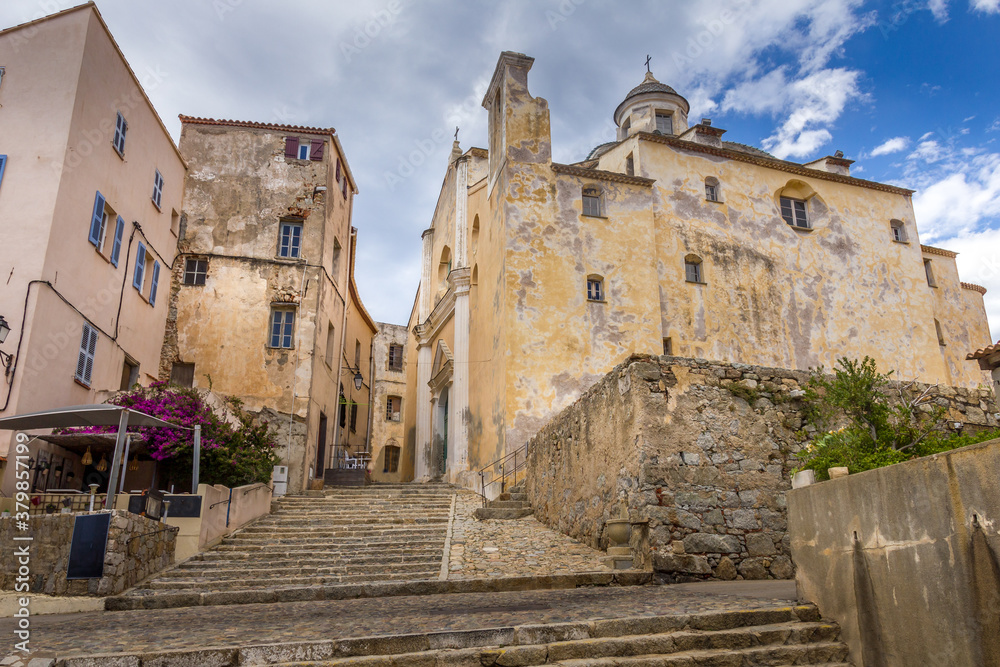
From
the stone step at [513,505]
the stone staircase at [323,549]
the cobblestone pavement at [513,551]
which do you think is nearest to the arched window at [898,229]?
the stone step at [513,505]

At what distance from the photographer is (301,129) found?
22312mm

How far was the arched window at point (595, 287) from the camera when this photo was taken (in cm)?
1967

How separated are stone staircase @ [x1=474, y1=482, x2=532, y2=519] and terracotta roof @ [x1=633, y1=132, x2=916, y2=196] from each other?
1240 cm

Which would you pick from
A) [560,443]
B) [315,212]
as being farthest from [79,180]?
[560,443]

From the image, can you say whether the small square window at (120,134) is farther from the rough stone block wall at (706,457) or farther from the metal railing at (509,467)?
the rough stone block wall at (706,457)

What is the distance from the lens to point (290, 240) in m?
21.2

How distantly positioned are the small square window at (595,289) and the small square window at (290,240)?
8.63 m

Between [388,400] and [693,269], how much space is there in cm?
1954

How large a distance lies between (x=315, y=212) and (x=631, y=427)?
48.7ft

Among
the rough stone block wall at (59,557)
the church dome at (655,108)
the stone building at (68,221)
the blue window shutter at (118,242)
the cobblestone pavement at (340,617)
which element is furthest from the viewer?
the church dome at (655,108)

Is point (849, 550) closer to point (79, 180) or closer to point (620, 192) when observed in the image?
point (79, 180)

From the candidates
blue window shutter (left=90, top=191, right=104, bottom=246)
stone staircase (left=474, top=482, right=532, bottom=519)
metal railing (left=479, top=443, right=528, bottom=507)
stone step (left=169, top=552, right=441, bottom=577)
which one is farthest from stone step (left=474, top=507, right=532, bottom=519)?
blue window shutter (left=90, top=191, right=104, bottom=246)

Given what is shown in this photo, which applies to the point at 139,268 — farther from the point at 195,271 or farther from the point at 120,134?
the point at 120,134

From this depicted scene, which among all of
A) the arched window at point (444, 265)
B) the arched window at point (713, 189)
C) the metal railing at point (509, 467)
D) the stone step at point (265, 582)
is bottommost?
the stone step at point (265, 582)
